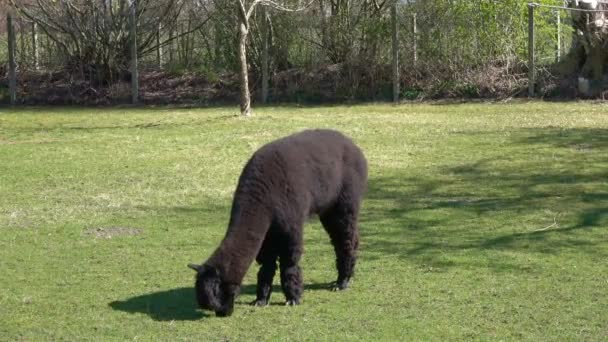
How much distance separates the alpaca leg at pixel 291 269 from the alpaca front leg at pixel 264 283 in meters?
0.10

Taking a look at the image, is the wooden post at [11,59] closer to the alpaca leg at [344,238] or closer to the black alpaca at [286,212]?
the black alpaca at [286,212]

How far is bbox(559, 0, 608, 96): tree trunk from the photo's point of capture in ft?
75.0

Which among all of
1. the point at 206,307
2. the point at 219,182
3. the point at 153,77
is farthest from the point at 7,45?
the point at 206,307

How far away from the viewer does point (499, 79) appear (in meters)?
24.7

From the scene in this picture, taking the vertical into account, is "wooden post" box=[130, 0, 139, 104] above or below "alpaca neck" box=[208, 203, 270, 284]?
above

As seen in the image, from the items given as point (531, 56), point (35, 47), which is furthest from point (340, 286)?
point (35, 47)

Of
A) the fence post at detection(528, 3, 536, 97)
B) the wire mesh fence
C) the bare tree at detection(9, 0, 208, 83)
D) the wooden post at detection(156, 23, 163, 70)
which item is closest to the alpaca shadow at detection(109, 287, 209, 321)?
the fence post at detection(528, 3, 536, 97)

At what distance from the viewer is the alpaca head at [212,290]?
7438mm

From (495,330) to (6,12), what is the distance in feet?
77.5

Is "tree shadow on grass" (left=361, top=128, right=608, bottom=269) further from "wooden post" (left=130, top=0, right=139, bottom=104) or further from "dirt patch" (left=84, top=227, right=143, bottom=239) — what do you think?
"wooden post" (left=130, top=0, right=139, bottom=104)

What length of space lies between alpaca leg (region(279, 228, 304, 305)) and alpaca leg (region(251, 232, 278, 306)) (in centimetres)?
9

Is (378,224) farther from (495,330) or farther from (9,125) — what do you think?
(9,125)

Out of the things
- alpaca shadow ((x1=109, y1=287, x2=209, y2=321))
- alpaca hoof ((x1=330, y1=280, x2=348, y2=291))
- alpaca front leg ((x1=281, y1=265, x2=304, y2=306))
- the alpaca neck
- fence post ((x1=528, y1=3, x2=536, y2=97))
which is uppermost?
fence post ((x1=528, y1=3, x2=536, y2=97))

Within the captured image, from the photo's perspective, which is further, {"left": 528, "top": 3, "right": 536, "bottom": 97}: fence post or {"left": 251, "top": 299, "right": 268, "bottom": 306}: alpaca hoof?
{"left": 528, "top": 3, "right": 536, "bottom": 97}: fence post
